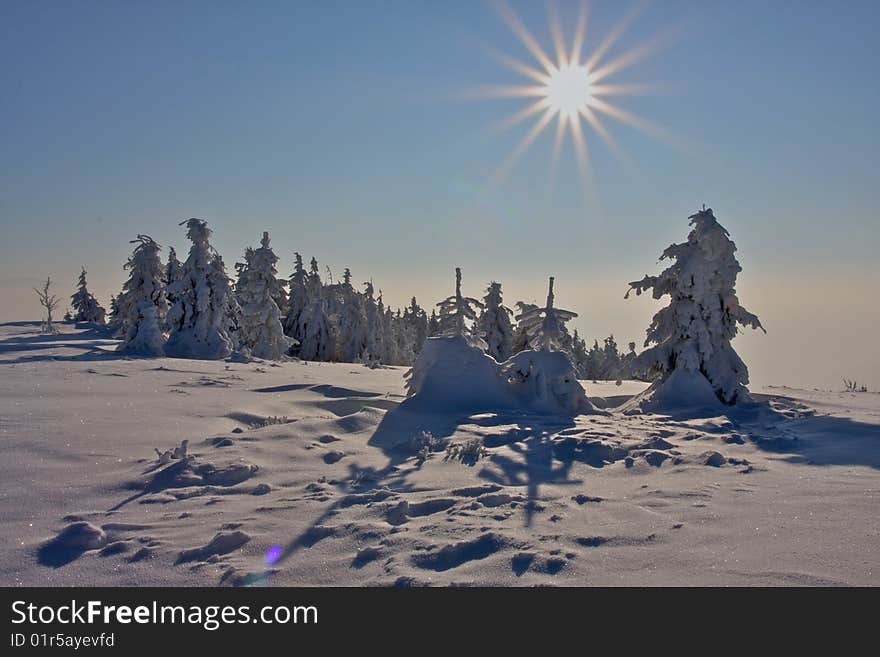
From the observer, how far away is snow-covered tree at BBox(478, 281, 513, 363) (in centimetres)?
4053

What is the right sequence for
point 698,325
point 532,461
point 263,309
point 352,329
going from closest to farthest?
point 532,461, point 698,325, point 263,309, point 352,329

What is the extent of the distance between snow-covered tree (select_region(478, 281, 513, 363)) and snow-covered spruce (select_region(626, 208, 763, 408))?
24.2 m

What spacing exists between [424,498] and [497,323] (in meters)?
34.9

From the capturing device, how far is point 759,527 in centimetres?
522

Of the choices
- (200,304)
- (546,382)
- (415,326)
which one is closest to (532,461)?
(546,382)

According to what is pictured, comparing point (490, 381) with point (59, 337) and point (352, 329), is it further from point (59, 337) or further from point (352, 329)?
point (352, 329)

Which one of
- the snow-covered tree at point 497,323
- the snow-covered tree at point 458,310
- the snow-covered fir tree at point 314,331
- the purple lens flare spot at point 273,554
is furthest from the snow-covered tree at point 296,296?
the purple lens flare spot at point 273,554

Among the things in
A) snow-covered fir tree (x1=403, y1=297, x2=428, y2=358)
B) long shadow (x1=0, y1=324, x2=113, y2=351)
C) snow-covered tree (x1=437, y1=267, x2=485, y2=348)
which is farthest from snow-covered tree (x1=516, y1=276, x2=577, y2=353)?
snow-covered fir tree (x1=403, y1=297, x2=428, y2=358)

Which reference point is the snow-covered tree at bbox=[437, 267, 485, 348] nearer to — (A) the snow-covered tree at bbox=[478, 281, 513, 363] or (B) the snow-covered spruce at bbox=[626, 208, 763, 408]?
(B) the snow-covered spruce at bbox=[626, 208, 763, 408]

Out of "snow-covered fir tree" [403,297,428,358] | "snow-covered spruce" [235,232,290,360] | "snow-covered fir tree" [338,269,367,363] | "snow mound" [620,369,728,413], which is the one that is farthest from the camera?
"snow-covered fir tree" [403,297,428,358]

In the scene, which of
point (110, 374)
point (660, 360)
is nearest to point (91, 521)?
point (110, 374)

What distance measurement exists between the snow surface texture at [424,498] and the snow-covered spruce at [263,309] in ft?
79.7

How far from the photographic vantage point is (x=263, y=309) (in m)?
36.7

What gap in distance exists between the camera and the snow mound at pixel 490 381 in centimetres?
1313
